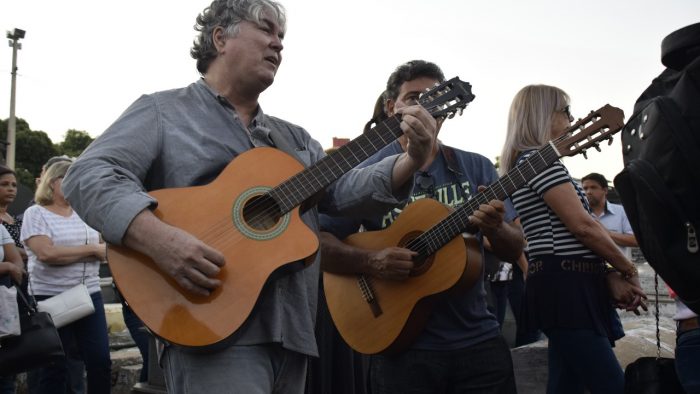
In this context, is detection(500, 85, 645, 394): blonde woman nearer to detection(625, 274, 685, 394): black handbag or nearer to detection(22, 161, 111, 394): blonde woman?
detection(625, 274, 685, 394): black handbag

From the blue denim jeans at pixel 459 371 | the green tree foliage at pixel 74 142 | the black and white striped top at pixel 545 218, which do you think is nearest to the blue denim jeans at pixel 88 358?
the blue denim jeans at pixel 459 371

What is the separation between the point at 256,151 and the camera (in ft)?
7.86

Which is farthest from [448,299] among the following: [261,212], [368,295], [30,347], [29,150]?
[29,150]

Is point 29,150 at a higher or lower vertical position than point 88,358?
higher

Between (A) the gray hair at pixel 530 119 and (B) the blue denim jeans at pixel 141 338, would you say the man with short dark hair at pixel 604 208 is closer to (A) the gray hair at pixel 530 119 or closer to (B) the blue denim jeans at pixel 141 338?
(A) the gray hair at pixel 530 119

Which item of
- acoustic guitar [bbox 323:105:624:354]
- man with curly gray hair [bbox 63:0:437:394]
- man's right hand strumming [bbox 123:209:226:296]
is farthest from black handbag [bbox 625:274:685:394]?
man's right hand strumming [bbox 123:209:226:296]

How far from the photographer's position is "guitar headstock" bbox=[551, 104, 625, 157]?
2941mm

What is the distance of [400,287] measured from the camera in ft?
10.1

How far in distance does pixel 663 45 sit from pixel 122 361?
575 centimetres

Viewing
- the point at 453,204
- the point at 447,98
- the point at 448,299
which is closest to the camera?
the point at 447,98

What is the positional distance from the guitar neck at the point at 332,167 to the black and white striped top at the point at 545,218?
0.86 meters

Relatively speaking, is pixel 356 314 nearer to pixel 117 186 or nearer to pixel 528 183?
pixel 528 183

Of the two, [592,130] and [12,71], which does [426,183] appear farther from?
[12,71]

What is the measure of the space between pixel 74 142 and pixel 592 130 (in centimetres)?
4122
